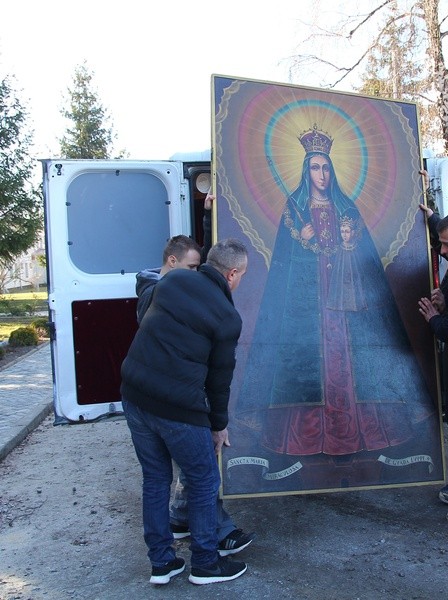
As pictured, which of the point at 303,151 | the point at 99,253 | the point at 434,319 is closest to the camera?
the point at 434,319

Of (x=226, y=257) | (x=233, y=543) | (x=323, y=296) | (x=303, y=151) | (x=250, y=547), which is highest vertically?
(x=303, y=151)

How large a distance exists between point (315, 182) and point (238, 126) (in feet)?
2.05

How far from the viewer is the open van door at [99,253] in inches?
176

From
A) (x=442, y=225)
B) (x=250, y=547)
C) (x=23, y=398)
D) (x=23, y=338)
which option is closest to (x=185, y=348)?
(x=250, y=547)

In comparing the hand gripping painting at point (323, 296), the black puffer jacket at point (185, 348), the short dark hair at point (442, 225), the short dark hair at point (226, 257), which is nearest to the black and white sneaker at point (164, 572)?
the hand gripping painting at point (323, 296)

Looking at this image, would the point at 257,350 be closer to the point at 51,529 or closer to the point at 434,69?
the point at 51,529

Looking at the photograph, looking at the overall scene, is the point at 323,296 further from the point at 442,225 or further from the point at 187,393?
the point at 187,393

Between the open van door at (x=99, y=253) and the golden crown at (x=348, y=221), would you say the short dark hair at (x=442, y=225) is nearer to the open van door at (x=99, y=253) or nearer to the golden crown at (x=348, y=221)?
the golden crown at (x=348, y=221)

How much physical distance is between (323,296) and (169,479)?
59.8 inches

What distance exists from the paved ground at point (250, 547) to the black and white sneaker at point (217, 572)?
4 cm

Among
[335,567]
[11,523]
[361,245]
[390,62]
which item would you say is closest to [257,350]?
[361,245]

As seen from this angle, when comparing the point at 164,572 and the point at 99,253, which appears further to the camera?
the point at 99,253

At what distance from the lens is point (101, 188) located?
4598 mm

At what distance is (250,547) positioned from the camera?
3.79 m
